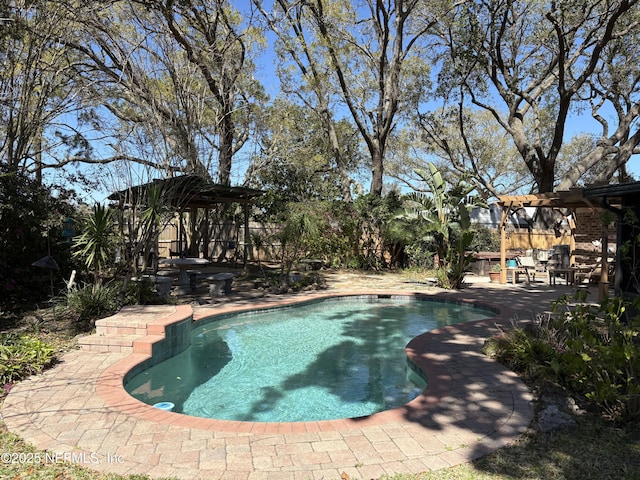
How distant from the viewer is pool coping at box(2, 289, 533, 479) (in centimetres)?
300

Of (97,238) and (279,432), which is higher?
(97,238)

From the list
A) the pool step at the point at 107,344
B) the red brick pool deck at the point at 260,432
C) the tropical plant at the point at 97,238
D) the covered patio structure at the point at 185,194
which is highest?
the covered patio structure at the point at 185,194

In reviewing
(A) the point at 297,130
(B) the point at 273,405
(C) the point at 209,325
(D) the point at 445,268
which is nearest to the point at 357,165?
(A) the point at 297,130

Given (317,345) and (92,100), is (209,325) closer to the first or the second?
(317,345)

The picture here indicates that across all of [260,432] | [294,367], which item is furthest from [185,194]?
[260,432]

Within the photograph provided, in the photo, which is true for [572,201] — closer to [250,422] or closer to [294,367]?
[294,367]

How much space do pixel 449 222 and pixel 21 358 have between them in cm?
1060

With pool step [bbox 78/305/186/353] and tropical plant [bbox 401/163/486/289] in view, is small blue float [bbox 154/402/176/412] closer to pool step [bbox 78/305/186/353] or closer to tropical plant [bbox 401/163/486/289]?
pool step [bbox 78/305/186/353]

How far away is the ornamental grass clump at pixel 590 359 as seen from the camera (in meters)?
3.64

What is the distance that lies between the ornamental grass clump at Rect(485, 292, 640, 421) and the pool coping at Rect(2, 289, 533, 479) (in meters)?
0.42

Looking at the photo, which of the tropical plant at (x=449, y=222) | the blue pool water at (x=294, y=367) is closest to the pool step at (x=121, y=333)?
the blue pool water at (x=294, y=367)

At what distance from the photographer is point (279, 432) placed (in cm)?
352

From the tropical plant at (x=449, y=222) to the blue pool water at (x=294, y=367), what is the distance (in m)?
2.43

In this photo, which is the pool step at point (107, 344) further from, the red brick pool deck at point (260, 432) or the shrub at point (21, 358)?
the red brick pool deck at point (260, 432)
